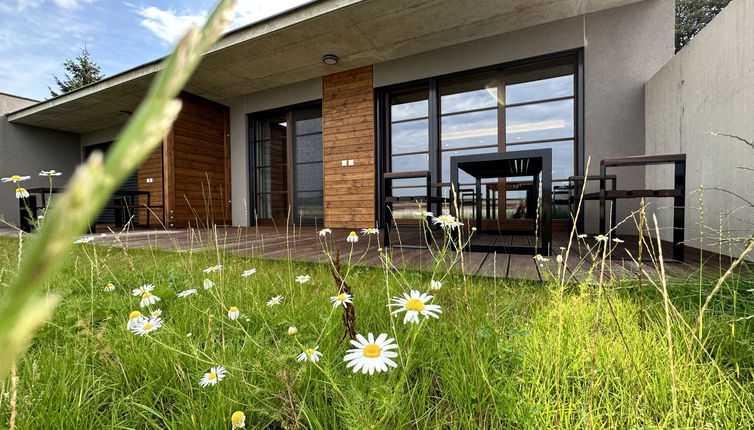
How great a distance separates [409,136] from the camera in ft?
17.1

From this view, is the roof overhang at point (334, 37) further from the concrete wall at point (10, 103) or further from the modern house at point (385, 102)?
the concrete wall at point (10, 103)

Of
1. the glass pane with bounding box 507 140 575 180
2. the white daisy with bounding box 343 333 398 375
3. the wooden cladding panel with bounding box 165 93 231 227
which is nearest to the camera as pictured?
the white daisy with bounding box 343 333 398 375

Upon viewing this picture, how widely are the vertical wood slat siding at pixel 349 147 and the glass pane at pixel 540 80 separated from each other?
2055 mm

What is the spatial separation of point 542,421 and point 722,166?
8.89 ft

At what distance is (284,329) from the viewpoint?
3.24 feet

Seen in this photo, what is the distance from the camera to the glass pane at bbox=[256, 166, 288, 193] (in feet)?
20.8

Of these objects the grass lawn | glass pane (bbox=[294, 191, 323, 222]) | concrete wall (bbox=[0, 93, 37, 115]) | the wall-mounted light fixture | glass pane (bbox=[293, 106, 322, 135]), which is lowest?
the grass lawn

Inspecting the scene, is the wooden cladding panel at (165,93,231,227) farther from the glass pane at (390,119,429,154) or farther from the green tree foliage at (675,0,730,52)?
the green tree foliage at (675,0,730,52)

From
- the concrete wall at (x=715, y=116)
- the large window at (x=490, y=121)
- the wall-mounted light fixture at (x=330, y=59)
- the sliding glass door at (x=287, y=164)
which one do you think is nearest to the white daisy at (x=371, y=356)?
the concrete wall at (x=715, y=116)

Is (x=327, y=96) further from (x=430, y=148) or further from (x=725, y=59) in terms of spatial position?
(x=725, y=59)

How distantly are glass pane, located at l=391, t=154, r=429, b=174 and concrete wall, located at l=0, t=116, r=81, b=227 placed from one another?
6.78 metres

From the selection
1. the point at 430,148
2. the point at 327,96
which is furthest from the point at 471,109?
the point at 327,96

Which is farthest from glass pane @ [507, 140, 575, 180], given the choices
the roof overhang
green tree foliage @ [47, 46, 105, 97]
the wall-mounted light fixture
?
green tree foliage @ [47, 46, 105, 97]

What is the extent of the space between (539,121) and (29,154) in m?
10.3
